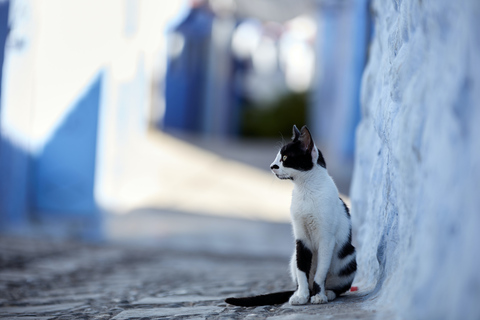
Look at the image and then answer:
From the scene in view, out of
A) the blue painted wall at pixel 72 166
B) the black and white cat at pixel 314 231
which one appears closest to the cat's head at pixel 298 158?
the black and white cat at pixel 314 231

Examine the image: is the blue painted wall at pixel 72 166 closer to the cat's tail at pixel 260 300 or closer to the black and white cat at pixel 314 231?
the cat's tail at pixel 260 300

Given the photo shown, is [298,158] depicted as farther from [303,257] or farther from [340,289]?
[340,289]

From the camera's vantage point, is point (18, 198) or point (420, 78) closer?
point (420, 78)

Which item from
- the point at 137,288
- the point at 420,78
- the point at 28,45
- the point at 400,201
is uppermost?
the point at 28,45

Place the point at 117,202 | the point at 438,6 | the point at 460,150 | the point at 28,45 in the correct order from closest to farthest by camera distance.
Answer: the point at 460,150 → the point at 438,6 → the point at 28,45 → the point at 117,202

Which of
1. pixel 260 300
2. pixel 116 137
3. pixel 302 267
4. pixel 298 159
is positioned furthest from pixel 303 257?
pixel 116 137

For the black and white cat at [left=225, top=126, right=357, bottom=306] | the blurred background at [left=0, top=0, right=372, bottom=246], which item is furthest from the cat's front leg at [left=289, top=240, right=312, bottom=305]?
the blurred background at [left=0, top=0, right=372, bottom=246]

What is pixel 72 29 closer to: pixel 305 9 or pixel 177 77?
pixel 177 77

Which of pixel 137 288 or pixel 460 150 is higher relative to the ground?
pixel 460 150

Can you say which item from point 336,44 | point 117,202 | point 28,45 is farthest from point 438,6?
point 336,44

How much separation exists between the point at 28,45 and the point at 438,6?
5288 millimetres

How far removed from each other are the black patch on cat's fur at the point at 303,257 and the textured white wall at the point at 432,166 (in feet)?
0.96

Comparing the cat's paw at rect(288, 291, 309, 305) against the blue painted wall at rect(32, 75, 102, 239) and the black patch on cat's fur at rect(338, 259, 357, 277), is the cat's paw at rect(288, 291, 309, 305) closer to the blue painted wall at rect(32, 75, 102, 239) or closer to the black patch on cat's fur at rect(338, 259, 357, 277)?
the black patch on cat's fur at rect(338, 259, 357, 277)

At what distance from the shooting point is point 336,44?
10703 millimetres
